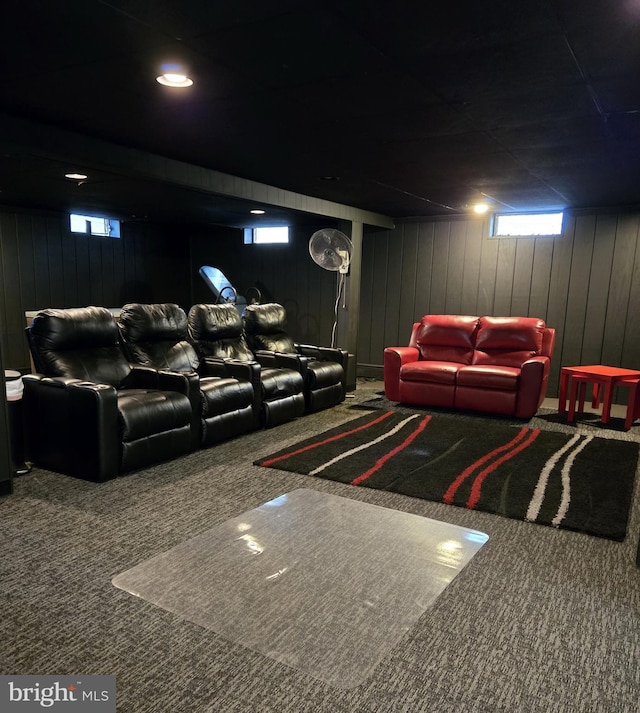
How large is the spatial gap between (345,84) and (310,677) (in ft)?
7.76

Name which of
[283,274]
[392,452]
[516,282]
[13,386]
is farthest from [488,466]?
[283,274]

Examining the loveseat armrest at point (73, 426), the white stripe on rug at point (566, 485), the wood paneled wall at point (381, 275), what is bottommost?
the white stripe on rug at point (566, 485)

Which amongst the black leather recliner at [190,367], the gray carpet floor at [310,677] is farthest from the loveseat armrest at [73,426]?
the black leather recliner at [190,367]

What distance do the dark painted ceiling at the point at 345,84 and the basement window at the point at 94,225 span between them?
315cm

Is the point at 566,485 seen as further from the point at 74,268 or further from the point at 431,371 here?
the point at 74,268

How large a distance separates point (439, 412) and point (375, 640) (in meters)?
3.73

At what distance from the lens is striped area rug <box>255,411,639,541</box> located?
10.2 ft

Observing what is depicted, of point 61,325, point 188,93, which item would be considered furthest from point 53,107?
point 61,325

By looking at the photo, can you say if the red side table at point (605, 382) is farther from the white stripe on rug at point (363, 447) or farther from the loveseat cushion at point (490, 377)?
the white stripe on rug at point (363, 447)

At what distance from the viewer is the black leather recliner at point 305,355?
5.27 m

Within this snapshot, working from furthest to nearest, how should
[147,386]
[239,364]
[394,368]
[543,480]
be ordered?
[394,368]
[239,364]
[147,386]
[543,480]

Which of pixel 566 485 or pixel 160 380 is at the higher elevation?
pixel 160 380

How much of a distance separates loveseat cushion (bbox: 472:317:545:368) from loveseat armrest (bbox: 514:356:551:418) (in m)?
0.46

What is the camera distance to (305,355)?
5934mm
